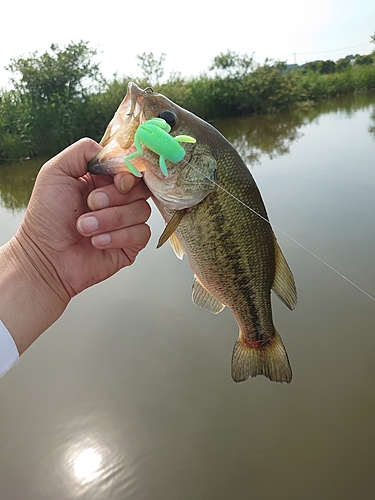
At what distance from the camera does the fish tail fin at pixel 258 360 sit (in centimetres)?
199

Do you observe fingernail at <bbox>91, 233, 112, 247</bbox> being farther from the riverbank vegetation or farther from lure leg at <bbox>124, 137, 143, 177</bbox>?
the riverbank vegetation

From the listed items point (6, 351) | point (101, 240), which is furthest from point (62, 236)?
point (6, 351)

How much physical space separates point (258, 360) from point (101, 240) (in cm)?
100

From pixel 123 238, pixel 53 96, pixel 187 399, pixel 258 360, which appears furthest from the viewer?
pixel 53 96

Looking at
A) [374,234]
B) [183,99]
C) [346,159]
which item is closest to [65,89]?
[183,99]

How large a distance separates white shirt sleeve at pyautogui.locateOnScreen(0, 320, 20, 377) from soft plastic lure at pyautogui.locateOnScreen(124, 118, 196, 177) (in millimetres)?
875

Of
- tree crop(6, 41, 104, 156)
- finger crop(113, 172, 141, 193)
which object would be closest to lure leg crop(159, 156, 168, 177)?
finger crop(113, 172, 141, 193)

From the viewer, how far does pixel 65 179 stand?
1.86m

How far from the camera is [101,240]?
1.80m

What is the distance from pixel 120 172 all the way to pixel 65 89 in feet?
63.2

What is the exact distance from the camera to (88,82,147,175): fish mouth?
5.26ft

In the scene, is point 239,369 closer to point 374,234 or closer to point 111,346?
point 111,346

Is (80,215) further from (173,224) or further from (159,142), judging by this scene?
(159,142)

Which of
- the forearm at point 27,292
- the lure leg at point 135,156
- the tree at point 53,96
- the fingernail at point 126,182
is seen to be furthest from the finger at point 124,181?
the tree at point 53,96
